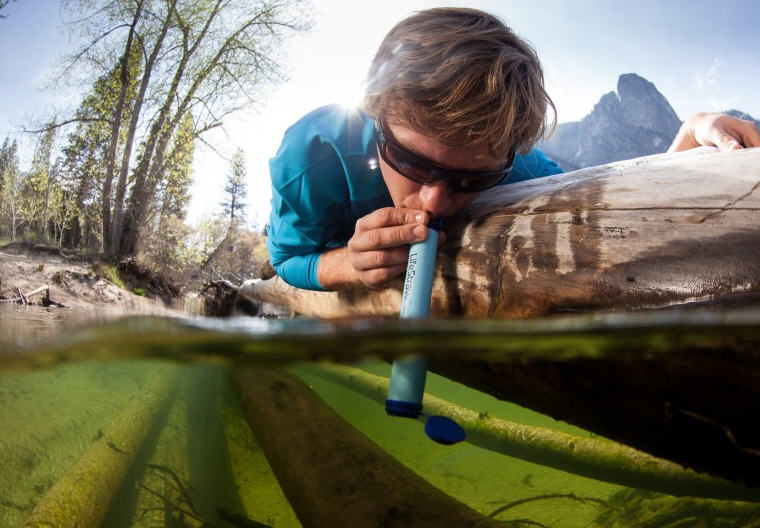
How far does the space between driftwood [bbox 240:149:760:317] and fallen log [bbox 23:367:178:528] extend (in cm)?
112

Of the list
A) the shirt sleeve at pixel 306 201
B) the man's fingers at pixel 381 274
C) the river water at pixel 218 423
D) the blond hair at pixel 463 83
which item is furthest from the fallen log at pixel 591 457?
the blond hair at pixel 463 83

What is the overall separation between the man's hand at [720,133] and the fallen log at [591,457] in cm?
128

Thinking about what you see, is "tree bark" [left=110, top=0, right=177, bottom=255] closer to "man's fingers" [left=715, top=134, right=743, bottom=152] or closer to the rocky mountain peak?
"man's fingers" [left=715, top=134, right=743, bottom=152]

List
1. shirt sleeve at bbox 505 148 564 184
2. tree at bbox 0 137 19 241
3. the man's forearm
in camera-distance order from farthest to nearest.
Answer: tree at bbox 0 137 19 241
shirt sleeve at bbox 505 148 564 184
the man's forearm

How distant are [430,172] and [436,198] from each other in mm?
94

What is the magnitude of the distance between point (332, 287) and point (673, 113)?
134 metres

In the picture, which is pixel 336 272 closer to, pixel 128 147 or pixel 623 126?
pixel 128 147

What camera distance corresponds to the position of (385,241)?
1.20 meters

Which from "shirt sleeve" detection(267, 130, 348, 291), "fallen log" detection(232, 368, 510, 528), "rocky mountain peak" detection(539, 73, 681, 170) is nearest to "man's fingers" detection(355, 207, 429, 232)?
"fallen log" detection(232, 368, 510, 528)

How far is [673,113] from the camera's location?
105 meters

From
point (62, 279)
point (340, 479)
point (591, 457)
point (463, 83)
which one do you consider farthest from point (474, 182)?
point (62, 279)

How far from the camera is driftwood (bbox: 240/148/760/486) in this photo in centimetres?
68

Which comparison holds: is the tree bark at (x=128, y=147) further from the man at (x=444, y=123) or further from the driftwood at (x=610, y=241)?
the driftwood at (x=610, y=241)

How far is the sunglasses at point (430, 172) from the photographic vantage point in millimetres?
1297
